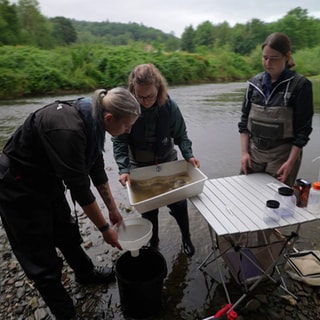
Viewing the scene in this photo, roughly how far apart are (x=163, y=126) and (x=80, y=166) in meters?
0.97

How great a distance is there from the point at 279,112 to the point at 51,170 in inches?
64.7

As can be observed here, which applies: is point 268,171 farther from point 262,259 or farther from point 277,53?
point 277,53

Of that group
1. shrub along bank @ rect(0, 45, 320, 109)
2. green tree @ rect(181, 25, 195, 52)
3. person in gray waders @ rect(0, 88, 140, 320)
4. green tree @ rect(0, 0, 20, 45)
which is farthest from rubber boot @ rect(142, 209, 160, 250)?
green tree @ rect(181, 25, 195, 52)

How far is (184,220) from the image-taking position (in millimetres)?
2518

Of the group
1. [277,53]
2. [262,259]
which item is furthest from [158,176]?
[277,53]

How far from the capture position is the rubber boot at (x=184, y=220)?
242 centimetres

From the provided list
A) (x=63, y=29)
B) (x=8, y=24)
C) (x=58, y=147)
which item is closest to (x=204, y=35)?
(x=63, y=29)

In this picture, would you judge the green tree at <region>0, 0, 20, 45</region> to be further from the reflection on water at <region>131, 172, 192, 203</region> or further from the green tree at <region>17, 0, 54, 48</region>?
the reflection on water at <region>131, 172, 192, 203</region>

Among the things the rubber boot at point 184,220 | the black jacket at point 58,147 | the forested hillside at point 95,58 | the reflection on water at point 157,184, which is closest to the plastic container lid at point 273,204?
the reflection on water at point 157,184

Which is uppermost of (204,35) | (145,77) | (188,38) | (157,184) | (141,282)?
(145,77)

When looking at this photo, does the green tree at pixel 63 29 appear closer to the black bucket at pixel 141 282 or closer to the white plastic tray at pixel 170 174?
the white plastic tray at pixel 170 174

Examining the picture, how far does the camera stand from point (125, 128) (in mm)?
1490

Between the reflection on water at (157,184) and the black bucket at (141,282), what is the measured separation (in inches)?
16.6

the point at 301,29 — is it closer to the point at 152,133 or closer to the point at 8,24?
the point at 8,24
